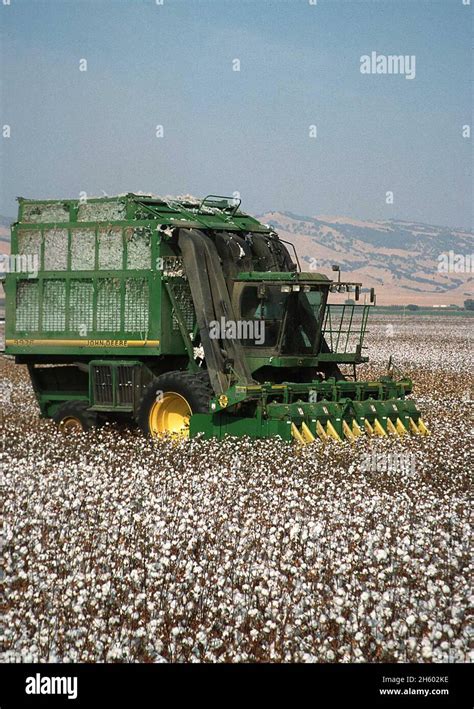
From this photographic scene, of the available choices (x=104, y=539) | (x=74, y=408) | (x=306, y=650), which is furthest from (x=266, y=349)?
(x=306, y=650)

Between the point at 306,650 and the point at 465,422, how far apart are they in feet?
38.2

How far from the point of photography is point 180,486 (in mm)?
13656

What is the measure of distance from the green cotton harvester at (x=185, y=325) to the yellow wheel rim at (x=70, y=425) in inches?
0.9

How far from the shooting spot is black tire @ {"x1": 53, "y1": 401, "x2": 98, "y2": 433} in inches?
742

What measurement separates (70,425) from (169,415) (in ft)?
7.85

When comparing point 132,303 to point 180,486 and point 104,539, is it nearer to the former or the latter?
point 180,486

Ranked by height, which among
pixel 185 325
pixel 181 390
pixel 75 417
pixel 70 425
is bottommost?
pixel 70 425

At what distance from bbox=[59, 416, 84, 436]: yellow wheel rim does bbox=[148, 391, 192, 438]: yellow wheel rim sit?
1.69 meters

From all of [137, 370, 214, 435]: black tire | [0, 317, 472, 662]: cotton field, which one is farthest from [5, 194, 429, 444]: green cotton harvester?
[0, 317, 472, 662]: cotton field

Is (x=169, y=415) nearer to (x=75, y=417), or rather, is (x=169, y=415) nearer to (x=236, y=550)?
(x=75, y=417)

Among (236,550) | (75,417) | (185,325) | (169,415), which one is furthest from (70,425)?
(236,550)

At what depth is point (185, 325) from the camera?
17859 millimetres

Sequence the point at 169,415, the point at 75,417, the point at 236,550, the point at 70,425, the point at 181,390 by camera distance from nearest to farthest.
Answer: the point at 236,550 < the point at 181,390 < the point at 169,415 < the point at 75,417 < the point at 70,425

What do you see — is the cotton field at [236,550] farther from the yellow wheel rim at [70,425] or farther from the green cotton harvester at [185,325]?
the yellow wheel rim at [70,425]
